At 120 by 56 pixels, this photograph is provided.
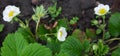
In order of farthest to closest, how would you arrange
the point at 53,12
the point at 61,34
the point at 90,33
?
the point at 53,12
the point at 90,33
the point at 61,34

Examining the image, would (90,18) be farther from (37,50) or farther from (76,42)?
(37,50)

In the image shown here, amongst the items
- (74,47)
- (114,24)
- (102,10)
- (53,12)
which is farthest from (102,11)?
(53,12)

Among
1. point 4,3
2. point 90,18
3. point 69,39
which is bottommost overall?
point 69,39

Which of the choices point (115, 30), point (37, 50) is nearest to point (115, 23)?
point (115, 30)

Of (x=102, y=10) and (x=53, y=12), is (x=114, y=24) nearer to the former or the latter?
(x=102, y=10)

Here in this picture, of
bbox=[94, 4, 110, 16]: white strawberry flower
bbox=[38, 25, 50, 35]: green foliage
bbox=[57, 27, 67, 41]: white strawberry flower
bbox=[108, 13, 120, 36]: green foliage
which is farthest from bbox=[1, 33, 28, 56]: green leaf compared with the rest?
bbox=[108, 13, 120, 36]: green foliage

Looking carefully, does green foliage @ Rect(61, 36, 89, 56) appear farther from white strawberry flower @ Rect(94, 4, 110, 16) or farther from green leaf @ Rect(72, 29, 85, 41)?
white strawberry flower @ Rect(94, 4, 110, 16)
